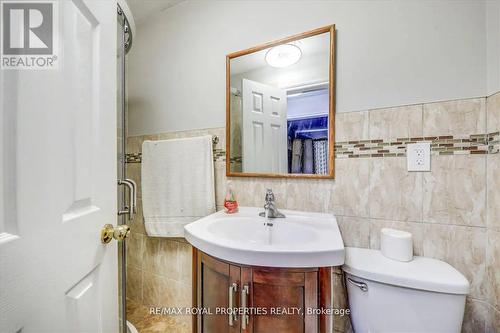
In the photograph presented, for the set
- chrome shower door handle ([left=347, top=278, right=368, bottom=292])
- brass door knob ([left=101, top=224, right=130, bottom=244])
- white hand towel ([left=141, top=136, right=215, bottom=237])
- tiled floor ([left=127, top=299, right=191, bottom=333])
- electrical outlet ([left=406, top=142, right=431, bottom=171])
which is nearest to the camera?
brass door knob ([left=101, top=224, right=130, bottom=244])

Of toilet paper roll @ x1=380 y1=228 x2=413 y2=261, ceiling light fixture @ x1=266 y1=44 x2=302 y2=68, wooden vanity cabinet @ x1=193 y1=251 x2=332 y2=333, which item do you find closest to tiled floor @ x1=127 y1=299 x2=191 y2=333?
wooden vanity cabinet @ x1=193 y1=251 x2=332 y2=333

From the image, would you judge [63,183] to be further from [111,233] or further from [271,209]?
[271,209]

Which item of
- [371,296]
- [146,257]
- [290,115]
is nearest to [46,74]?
[290,115]

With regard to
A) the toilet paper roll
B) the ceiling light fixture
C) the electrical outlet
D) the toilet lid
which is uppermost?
the ceiling light fixture

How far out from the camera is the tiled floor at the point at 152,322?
1.50 metres

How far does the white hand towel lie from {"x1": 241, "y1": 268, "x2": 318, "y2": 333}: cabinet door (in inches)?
27.0

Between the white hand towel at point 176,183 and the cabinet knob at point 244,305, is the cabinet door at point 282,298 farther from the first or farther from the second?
the white hand towel at point 176,183

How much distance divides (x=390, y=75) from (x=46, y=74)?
1254 mm

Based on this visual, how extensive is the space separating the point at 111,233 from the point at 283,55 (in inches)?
46.6

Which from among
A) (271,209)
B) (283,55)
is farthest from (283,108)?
(271,209)

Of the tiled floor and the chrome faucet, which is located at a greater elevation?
the chrome faucet

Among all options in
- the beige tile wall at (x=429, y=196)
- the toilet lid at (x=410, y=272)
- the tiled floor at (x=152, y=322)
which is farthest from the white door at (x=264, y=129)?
the tiled floor at (x=152, y=322)

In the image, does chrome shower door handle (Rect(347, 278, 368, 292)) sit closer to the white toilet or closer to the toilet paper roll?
the white toilet

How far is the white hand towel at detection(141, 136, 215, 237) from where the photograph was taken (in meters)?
1.39
